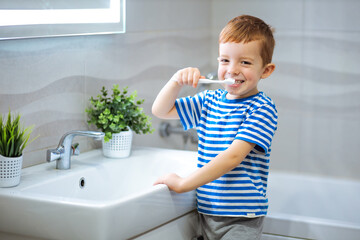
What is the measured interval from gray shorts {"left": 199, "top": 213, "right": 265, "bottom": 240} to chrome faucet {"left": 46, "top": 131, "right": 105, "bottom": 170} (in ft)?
1.27

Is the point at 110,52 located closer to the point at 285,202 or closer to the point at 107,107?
the point at 107,107

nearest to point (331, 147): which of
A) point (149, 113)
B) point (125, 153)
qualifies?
point (149, 113)

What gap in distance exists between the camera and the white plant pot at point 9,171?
1.16 meters

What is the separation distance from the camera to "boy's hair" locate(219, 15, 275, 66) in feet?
4.01

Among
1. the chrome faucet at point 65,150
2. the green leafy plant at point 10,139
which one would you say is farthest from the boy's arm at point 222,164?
the green leafy plant at point 10,139

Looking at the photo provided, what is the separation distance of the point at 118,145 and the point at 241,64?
518 mm

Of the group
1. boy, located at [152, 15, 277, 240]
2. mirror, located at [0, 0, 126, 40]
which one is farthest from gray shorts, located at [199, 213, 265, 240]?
mirror, located at [0, 0, 126, 40]

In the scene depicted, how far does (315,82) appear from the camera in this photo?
2.50 m

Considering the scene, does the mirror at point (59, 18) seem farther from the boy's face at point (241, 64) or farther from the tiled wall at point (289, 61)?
the boy's face at point (241, 64)

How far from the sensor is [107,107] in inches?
61.7

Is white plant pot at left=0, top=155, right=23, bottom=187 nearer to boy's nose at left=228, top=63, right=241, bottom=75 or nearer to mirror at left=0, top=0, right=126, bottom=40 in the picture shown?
mirror at left=0, top=0, right=126, bottom=40

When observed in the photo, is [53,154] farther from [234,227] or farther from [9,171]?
[234,227]

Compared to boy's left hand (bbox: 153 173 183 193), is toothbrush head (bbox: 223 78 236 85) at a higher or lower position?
higher

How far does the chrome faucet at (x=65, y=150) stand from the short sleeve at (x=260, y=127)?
0.41m
